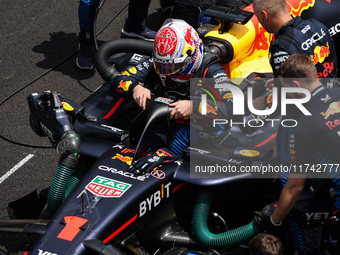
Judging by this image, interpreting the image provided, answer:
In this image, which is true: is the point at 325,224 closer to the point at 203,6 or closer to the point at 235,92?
the point at 235,92

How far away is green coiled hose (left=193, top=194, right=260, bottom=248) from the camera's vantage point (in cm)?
431

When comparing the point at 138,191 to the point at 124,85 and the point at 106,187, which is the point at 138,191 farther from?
the point at 124,85

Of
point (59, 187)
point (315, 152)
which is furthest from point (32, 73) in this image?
point (315, 152)

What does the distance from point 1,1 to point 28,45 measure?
53.3 inches

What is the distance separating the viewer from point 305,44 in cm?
469

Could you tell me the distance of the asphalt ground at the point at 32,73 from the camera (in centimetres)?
582

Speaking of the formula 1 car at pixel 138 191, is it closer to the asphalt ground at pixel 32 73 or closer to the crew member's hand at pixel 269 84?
the crew member's hand at pixel 269 84

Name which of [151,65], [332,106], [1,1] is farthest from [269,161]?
[1,1]

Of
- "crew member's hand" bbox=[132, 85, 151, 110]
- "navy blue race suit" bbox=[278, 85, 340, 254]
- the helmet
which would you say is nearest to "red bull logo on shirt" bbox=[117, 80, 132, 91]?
"crew member's hand" bbox=[132, 85, 151, 110]

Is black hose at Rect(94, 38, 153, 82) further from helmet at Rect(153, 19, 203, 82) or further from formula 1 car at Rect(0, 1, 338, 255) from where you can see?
helmet at Rect(153, 19, 203, 82)

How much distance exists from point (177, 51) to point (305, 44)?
3.42 ft

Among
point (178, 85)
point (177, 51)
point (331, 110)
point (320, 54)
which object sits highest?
point (331, 110)

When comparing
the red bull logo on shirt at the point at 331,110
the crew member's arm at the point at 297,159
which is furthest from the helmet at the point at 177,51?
the red bull logo on shirt at the point at 331,110

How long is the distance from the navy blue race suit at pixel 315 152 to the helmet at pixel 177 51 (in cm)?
98
